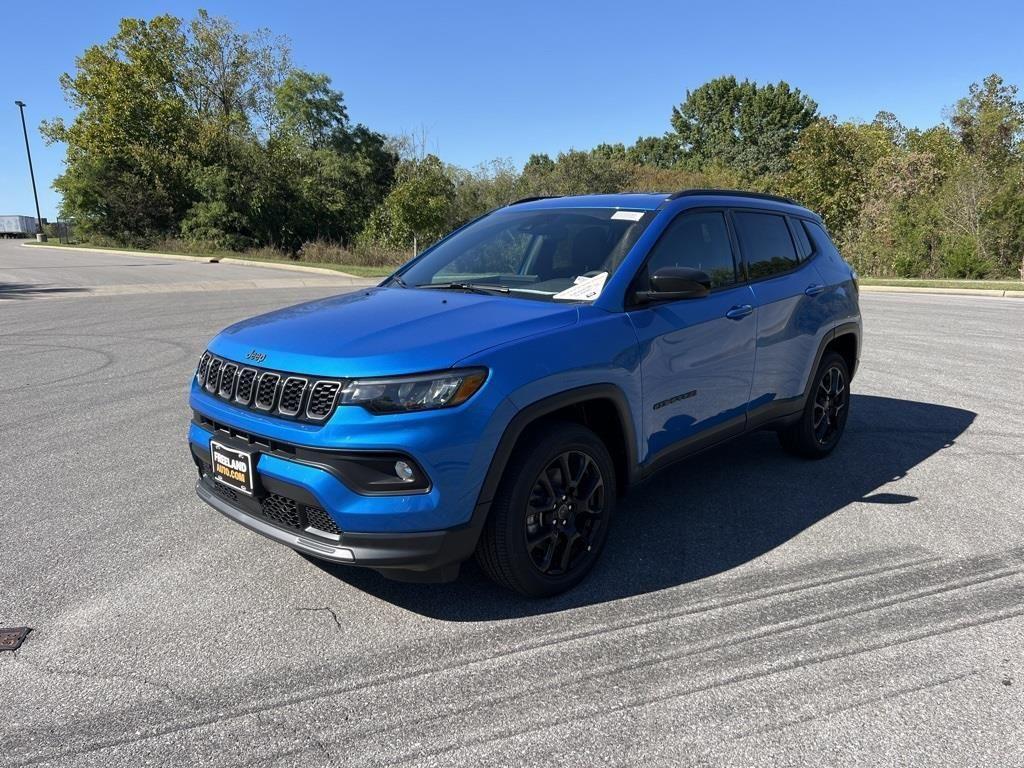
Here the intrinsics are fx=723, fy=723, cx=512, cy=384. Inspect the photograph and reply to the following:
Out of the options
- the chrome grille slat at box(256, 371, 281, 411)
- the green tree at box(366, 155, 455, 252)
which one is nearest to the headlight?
the chrome grille slat at box(256, 371, 281, 411)

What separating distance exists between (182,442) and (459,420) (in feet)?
12.0

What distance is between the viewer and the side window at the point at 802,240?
507 centimetres

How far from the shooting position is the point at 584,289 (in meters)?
3.52

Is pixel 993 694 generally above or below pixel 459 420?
below

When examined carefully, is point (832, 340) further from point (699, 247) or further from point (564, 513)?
point (564, 513)

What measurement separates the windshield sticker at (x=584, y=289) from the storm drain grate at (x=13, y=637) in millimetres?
2706

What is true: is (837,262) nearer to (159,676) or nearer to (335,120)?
(159,676)

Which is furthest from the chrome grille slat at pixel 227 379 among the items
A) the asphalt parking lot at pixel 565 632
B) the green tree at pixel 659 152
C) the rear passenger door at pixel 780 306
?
the green tree at pixel 659 152

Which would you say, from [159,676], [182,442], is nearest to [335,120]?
[182,442]

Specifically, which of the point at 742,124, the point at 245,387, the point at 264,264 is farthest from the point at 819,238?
the point at 742,124

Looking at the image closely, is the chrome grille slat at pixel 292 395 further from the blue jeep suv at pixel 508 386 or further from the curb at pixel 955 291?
the curb at pixel 955 291

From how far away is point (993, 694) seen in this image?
103 inches

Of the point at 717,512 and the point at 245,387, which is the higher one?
the point at 245,387

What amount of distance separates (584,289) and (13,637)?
114 inches
